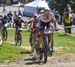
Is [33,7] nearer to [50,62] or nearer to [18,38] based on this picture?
[18,38]

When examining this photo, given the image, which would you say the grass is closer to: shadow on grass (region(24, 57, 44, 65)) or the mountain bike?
shadow on grass (region(24, 57, 44, 65))

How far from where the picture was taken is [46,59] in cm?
1445

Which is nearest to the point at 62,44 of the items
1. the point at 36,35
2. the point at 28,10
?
the point at 36,35

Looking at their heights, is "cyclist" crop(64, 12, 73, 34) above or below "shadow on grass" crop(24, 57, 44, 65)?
above

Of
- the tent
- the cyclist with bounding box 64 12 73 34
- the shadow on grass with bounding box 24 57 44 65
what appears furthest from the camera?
the tent

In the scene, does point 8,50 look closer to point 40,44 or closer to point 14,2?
point 40,44

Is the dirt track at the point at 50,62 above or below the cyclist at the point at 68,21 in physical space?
below

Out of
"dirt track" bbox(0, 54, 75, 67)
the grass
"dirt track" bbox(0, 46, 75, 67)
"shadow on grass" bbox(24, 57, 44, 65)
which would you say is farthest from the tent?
"shadow on grass" bbox(24, 57, 44, 65)

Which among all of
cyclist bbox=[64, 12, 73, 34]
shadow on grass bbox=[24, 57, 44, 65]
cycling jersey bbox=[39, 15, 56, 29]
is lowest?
shadow on grass bbox=[24, 57, 44, 65]

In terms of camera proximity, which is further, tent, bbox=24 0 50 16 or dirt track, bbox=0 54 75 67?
tent, bbox=24 0 50 16

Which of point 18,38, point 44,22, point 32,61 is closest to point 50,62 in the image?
point 32,61

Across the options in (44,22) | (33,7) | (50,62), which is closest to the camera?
(50,62)

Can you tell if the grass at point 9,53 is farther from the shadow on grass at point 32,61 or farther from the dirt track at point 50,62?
the shadow on grass at point 32,61

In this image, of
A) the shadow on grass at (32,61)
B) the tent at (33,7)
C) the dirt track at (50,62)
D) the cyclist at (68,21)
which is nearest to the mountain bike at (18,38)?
the dirt track at (50,62)
